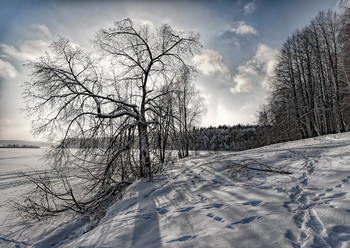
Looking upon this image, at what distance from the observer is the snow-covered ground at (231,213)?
112 inches

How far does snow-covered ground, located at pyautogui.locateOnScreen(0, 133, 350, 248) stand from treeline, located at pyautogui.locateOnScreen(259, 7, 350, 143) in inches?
510

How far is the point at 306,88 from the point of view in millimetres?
18406

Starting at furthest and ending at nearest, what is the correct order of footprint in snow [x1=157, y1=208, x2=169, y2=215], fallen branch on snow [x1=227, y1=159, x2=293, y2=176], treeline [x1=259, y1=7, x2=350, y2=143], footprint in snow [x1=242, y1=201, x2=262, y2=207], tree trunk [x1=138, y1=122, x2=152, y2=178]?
treeline [x1=259, y1=7, x2=350, y2=143], tree trunk [x1=138, y1=122, x2=152, y2=178], fallen branch on snow [x1=227, y1=159, x2=293, y2=176], footprint in snow [x1=157, y1=208, x2=169, y2=215], footprint in snow [x1=242, y1=201, x2=262, y2=207]

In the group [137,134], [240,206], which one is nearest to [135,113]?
[137,134]

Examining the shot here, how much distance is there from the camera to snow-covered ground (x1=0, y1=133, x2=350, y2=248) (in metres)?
2.86

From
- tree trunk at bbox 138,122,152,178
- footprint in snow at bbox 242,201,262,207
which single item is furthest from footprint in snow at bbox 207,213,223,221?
tree trunk at bbox 138,122,152,178

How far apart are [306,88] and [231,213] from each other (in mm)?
19199

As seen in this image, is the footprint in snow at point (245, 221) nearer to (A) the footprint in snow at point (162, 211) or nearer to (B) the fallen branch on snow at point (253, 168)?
(A) the footprint in snow at point (162, 211)

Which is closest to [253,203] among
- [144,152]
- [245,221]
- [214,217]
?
[245,221]

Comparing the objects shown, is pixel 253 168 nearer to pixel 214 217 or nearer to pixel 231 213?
pixel 231 213

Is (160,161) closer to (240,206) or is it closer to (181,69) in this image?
(181,69)

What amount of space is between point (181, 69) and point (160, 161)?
4206 millimetres

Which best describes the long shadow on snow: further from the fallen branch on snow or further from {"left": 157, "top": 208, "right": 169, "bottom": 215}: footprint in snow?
the fallen branch on snow

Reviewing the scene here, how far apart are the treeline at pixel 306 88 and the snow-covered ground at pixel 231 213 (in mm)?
12966
